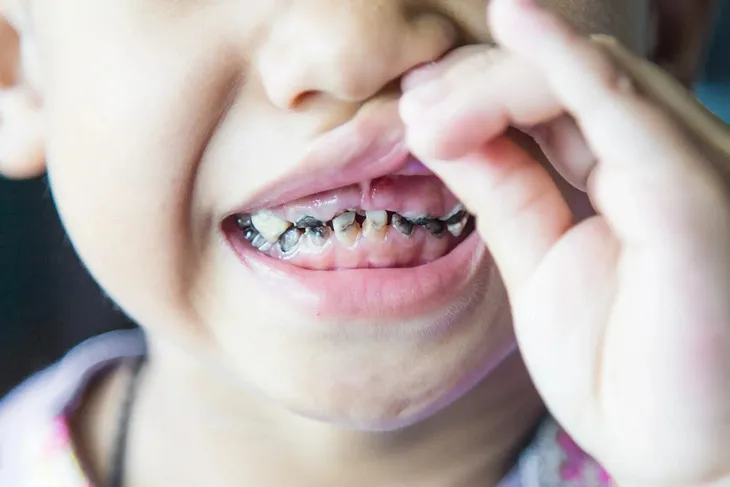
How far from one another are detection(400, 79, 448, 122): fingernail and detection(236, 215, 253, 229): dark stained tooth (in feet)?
0.63

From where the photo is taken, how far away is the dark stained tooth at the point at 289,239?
1.84 feet

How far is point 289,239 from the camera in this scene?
564mm

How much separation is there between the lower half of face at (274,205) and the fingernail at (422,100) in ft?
0.18

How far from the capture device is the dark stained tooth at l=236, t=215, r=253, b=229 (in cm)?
56

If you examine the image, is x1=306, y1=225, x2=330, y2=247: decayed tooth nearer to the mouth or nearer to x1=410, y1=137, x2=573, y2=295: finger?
the mouth

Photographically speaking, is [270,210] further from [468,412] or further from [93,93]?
[468,412]

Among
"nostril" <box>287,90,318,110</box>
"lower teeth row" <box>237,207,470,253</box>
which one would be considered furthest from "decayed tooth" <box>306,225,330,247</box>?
"nostril" <box>287,90,318,110</box>

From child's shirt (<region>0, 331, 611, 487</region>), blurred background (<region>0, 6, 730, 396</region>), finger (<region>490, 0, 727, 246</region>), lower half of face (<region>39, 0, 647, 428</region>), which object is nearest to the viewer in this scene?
finger (<region>490, 0, 727, 246</region>)

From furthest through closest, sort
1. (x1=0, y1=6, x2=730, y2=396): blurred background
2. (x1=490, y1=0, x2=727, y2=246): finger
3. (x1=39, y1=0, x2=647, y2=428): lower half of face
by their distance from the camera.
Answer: (x1=0, y1=6, x2=730, y2=396): blurred background
(x1=39, y1=0, x2=647, y2=428): lower half of face
(x1=490, y1=0, x2=727, y2=246): finger

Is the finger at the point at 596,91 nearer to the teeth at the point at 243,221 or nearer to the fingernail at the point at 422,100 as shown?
the fingernail at the point at 422,100

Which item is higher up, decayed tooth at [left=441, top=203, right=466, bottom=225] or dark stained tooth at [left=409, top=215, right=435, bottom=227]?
dark stained tooth at [left=409, top=215, right=435, bottom=227]

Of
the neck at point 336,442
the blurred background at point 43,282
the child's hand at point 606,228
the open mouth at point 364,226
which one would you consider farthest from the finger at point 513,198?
the blurred background at point 43,282

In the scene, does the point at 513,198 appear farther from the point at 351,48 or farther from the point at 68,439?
the point at 68,439

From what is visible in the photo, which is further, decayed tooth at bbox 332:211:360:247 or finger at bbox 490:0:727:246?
decayed tooth at bbox 332:211:360:247
